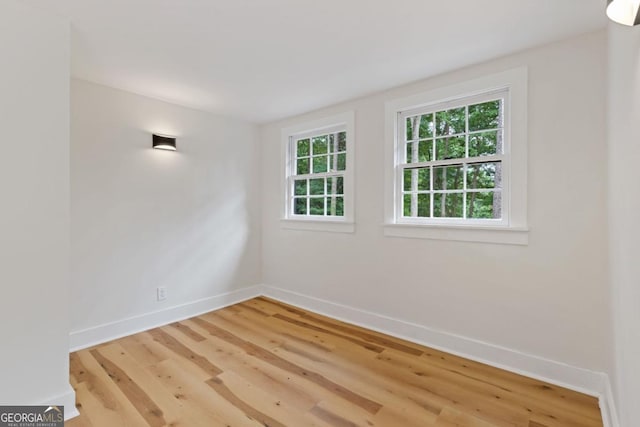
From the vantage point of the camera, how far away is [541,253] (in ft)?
Answer: 7.09

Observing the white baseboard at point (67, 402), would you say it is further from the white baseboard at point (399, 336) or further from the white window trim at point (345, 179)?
the white window trim at point (345, 179)

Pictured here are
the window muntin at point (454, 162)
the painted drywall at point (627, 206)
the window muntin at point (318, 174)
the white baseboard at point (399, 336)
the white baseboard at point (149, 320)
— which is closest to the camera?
the painted drywall at point (627, 206)

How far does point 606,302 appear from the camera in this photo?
1951mm

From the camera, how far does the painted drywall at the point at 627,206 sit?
40.5 inches

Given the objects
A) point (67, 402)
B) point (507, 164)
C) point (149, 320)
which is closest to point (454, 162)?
point (507, 164)

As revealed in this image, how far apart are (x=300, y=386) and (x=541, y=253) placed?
1952 mm

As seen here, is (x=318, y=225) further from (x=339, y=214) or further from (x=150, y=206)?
(x=150, y=206)

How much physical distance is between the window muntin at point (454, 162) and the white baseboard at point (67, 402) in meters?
A: 2.72

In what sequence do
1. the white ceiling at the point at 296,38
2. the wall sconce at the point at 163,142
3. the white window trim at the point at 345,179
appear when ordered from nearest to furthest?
the white ceiling at the point at 296,38 < the wall sconce at the point at 163,142 < the white window trim at the point at 345,179

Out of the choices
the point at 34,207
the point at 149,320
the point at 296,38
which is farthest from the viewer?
the point at 149,320

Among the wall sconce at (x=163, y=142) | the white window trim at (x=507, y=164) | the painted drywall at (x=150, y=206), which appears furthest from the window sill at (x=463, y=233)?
the wall sconce at (x=163, y=142)

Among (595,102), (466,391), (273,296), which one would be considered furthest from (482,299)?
(273,296)

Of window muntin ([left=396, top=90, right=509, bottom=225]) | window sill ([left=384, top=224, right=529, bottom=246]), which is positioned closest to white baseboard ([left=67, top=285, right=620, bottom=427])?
window sill ([left=384, top=224, right=529, bottom=246])

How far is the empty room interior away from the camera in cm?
171
